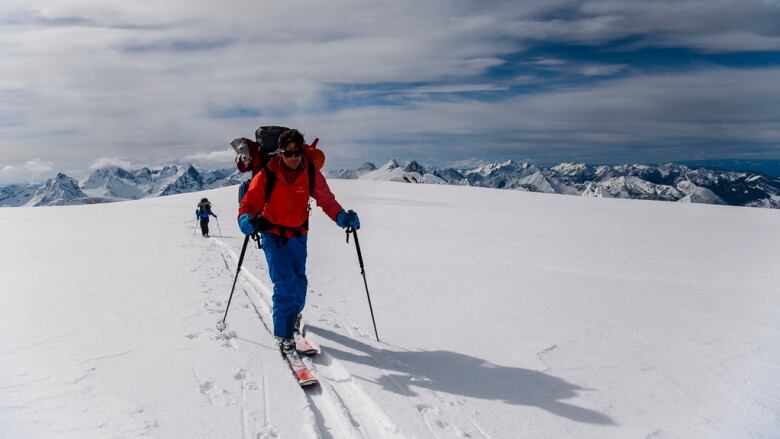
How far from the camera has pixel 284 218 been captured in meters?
5.24

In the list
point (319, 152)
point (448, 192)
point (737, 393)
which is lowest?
point (448, 192)

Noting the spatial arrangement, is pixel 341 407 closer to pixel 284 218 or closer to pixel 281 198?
pixel 284 218

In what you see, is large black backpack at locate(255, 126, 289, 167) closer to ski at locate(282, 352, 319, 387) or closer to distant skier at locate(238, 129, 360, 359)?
distant skier at locate(238, 129, 360, 359)

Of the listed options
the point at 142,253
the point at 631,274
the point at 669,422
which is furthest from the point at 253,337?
the point at 631,274

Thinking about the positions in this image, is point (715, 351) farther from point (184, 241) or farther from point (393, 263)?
point (184, 241)

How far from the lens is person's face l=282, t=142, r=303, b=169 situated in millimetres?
5027

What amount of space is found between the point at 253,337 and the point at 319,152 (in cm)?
253

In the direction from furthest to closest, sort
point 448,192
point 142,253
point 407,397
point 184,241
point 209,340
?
1. point 448,192
2. point 184,241
3. point 142,253
4. point 209,340
5. point 407,397

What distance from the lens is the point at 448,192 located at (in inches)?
2173

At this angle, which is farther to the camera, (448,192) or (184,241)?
(448,192)

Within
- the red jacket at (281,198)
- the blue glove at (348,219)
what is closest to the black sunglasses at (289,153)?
the red jacket at (281,198)

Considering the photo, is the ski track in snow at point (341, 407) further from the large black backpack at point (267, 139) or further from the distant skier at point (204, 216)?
the distant skier at point (204, 216)

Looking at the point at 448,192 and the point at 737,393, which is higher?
the point at 737,393

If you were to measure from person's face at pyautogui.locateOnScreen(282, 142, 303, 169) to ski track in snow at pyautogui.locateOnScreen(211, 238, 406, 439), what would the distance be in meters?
2.32
